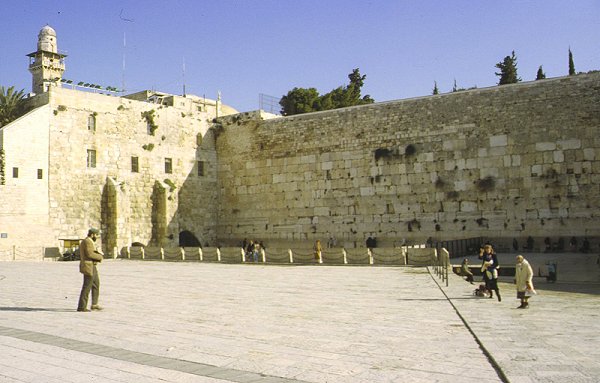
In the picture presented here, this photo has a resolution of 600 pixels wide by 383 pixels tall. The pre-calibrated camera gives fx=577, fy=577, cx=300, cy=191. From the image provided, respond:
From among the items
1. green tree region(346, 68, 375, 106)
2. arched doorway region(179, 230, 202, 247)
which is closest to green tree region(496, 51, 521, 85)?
green tree region(346, 68, 375, 106)

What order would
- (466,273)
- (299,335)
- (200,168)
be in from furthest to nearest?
(200,168) < (466,273) < (299,335)

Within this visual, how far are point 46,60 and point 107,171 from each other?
22264 mm

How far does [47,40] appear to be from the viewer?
45.9 m

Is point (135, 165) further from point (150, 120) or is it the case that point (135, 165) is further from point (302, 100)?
point (302, 100)

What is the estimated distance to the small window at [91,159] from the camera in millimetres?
28016

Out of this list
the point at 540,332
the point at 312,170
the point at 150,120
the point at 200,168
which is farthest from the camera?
the point at 200,168

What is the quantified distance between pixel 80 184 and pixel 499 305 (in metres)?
22.2

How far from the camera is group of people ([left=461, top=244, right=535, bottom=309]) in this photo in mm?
10016

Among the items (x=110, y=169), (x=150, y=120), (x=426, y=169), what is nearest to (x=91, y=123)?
(x=110, y=169)

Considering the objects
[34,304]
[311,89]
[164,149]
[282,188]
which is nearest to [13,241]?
[164,149]

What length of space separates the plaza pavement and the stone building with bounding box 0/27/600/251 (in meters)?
12.1

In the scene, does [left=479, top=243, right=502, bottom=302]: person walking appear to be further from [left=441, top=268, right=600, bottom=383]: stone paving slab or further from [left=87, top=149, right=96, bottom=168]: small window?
[left=87, top=149, right=96, bottom=168]: small window

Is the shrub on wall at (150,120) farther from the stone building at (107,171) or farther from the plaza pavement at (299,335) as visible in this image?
the plaza pavement at (299,335)

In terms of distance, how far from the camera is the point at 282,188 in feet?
102
